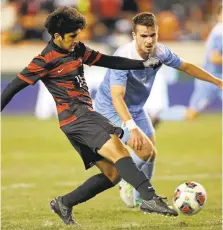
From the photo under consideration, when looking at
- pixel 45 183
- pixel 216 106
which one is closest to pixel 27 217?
pixel 45 183

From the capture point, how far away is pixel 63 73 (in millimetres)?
6457

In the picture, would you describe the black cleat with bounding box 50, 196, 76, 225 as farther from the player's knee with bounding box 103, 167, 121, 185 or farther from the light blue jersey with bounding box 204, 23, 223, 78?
the light blue jersey with bounding box 204, 23, 223, 78

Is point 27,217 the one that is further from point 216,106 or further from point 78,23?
point 216,106

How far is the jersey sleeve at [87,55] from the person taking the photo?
21.6ft

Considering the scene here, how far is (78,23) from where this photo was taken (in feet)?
21.0

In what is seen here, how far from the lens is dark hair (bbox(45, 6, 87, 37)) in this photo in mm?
6371

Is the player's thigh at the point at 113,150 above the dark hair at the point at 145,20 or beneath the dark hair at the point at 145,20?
beneath

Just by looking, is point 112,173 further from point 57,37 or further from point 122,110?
point 57,37

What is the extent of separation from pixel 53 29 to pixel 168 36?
50.1 feet

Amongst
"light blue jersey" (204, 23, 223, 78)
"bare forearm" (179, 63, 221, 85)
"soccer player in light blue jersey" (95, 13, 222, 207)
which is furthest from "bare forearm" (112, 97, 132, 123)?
"light blue jersey" (204, 23, 223, 78)

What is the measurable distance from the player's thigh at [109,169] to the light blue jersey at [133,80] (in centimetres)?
84

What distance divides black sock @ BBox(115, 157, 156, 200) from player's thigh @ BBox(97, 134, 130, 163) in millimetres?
41

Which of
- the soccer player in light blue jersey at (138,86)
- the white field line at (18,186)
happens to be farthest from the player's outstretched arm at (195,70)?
the white field line at (18,186)

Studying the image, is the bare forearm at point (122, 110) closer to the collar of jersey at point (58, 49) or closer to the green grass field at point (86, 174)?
the collar of jersey at point (58, 49)
